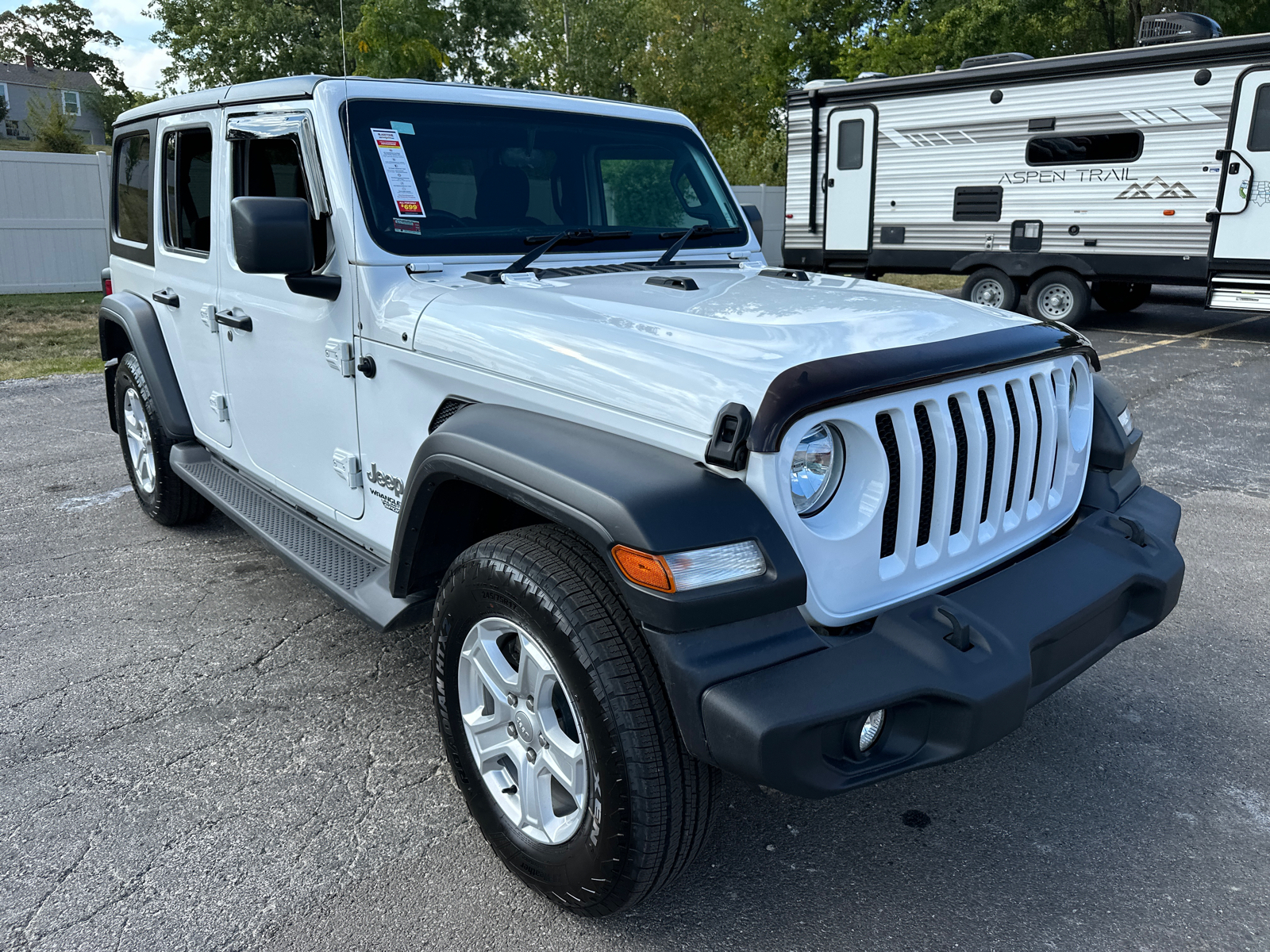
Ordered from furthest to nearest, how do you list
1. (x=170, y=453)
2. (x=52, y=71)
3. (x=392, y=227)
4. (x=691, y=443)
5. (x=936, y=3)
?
(x=52, y=71), (x=936, y=3), (x=170, y=453), (x=392, y=227), (x=691, y=443)

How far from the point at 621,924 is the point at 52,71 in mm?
71715

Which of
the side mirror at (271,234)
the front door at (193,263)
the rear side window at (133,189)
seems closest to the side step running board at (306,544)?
the front door at (193,263)

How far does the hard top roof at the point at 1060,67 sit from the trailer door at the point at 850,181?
0.32m

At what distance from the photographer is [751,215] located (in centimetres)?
420

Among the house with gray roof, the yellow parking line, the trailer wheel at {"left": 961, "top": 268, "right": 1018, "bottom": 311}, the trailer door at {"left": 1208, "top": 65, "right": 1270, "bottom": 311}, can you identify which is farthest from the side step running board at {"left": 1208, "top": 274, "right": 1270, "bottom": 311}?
the house with gray roof

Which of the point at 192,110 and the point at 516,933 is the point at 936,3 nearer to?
the point at 192,110

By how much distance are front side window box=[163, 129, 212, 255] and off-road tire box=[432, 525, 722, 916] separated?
2456 millimetres

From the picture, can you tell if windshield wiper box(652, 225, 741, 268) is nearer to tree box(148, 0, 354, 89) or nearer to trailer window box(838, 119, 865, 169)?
trailer window box(838, 119, 865, 169)

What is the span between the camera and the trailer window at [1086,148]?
441 inches

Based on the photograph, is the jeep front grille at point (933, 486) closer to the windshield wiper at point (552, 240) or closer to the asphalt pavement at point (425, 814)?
the asphalt pavement at point (425, 814)

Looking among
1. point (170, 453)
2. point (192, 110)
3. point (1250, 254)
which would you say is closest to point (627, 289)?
point (192, 110)

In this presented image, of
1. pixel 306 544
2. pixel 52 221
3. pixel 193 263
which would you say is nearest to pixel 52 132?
pixel 52 221

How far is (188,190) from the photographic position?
4.16 m

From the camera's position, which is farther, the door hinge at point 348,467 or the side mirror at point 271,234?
the door hinge at point 348,467
